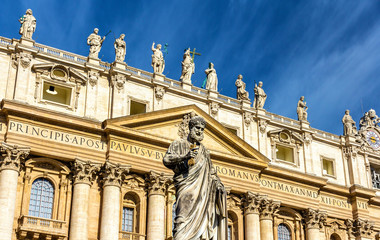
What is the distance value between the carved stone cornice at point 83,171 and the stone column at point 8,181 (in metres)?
2.78

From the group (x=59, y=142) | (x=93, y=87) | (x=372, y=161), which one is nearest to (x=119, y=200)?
(x=59, y=142)

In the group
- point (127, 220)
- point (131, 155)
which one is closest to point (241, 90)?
point (131, 155)

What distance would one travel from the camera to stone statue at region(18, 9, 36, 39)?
1364 inches

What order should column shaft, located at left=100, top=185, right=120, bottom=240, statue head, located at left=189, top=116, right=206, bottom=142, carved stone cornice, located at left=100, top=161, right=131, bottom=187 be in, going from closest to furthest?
statue head, located at left=189, top=116, right=206, bottom=142, column shaft, located at left=100, top=185, right=120, bottom=240, carved stone cornice, located at left=100, top=161, right=131, bottom=187

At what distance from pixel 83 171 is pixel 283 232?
49.7ft

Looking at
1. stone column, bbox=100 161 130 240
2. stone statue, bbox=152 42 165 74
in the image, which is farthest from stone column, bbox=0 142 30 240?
stone statue, bbox=152 42 165 74

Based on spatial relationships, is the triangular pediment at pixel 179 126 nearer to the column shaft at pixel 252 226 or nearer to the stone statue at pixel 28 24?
the column shaft at pixel 252 226

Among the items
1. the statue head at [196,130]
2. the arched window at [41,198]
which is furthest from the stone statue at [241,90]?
the statue head at [196,130]

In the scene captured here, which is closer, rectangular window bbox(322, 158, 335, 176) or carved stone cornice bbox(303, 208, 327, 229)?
carved stone cornice bbox(303, 208, 327, 229)

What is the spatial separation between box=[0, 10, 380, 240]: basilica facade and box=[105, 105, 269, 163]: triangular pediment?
0.21 feet


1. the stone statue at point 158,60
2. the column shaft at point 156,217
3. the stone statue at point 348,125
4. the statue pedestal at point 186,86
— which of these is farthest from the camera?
the stone statue at point 348,125

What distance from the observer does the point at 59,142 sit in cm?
3288

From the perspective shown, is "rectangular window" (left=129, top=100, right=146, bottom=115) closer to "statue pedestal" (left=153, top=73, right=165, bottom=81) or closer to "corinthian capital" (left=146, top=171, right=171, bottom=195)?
"statue pedestal" (left=153, top=73, right=165, bottom=81)

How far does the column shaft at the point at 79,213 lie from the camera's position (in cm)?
3148
